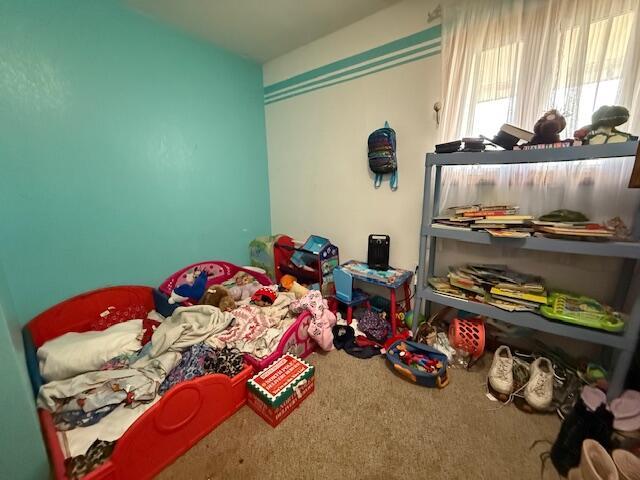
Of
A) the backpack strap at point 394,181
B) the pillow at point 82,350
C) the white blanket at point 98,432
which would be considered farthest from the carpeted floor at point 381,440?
the backpack strap at point 394,181

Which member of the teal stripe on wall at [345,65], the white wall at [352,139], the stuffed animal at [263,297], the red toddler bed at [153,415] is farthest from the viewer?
the stuffed animal at [263,297]

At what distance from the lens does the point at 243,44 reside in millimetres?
2273

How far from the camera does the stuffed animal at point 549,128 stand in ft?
4.19

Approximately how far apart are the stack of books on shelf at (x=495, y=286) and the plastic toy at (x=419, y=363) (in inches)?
16.7

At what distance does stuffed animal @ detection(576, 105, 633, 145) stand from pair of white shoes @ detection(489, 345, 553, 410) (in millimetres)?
1207

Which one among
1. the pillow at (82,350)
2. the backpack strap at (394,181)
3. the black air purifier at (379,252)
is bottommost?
the pillow at (82,350)

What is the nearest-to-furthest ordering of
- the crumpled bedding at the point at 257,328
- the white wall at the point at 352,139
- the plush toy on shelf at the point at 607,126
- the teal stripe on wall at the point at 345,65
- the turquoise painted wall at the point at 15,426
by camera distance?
1. the turquoise painted wall at the point at 15,426
2. the plush toy on shelf at the point at 607,126
3. the crumpled bedding at the point at 257,328
4. the teal stripe on wall at the point at 345,65
5. the white wall at the point at 352,139

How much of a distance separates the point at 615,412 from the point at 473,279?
32.9 inches

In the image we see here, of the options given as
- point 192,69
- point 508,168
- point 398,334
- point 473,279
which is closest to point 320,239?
point 398,334

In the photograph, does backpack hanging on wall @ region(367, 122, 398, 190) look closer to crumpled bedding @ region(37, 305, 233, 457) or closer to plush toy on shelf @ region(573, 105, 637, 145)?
plush toy on shelf @ region(573, 105, 637, 145)

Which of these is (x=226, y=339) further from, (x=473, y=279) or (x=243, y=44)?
(x=243, y=44)

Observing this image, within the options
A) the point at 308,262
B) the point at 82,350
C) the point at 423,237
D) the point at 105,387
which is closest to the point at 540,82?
the point at 423,237

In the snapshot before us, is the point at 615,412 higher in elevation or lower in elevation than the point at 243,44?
lower

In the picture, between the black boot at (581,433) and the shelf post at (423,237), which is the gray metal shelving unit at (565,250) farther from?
the black boot at (581,433)
